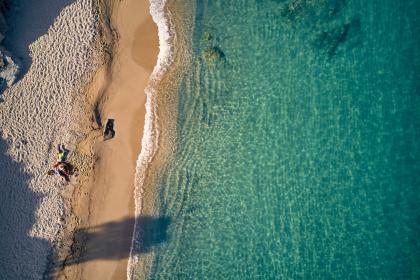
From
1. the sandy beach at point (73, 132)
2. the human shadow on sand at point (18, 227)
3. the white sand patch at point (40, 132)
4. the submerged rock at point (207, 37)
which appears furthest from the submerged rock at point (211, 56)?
the human shadow on sand at point (18, 227)

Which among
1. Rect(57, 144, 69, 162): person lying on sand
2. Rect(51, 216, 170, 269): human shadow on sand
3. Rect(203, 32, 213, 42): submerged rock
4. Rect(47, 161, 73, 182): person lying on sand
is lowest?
Rect(51, 216, 170, 269): human shadow on sand

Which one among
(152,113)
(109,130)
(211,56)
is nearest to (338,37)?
(211,56)

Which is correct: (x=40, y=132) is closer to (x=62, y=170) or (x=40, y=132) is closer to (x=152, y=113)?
(x=62, y=170)

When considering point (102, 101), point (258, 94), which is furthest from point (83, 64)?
point (258, 94)

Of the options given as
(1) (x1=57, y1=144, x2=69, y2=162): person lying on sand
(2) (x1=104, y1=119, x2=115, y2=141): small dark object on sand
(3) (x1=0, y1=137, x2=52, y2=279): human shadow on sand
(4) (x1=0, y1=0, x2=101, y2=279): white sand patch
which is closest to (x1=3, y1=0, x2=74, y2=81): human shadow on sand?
(4) (x1=0, y1=0, x2=101, y2=279): white sand patch

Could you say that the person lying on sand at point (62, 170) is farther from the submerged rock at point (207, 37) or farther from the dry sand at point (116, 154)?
the submerged rock at point (207, 37)

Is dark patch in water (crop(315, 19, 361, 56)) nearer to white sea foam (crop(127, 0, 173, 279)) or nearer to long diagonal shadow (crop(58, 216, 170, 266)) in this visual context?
white sea foam (crop(127, 0, 173, 279))

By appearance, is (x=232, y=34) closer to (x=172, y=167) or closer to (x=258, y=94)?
(x=258, y=94)
